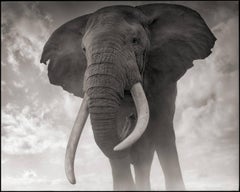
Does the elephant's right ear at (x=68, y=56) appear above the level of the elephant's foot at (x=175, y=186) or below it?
above

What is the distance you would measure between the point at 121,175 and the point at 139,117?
118 centimetres

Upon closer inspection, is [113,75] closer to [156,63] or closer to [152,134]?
[156,63]

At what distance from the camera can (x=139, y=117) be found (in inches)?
129

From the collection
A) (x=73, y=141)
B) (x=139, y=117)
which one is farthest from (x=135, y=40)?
(x=73, y=141)

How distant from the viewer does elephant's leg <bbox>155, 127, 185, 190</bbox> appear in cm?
453

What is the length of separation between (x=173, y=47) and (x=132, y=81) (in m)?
1.13

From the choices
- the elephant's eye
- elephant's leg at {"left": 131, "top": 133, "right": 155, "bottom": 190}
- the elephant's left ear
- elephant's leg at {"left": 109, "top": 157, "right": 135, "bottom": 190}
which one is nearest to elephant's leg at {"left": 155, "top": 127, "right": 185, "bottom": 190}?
elephant's leg at {"left": 131, "top": 133, "right": 155, "bottom": 190}

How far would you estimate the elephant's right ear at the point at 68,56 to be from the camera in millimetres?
4461

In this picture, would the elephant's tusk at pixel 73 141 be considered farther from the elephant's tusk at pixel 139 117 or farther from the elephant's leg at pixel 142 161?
the elephant's leg at pixel 142 161

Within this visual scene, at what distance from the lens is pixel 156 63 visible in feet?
14.0

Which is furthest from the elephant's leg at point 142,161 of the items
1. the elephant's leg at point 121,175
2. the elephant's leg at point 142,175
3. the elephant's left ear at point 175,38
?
the elephant's left ear at point 175,38

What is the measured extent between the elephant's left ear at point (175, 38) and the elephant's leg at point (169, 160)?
737 millimetres

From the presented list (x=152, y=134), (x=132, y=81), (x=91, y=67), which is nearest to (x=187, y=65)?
(x=152, y=134)

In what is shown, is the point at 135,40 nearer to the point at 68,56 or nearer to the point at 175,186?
the point at 68,56
